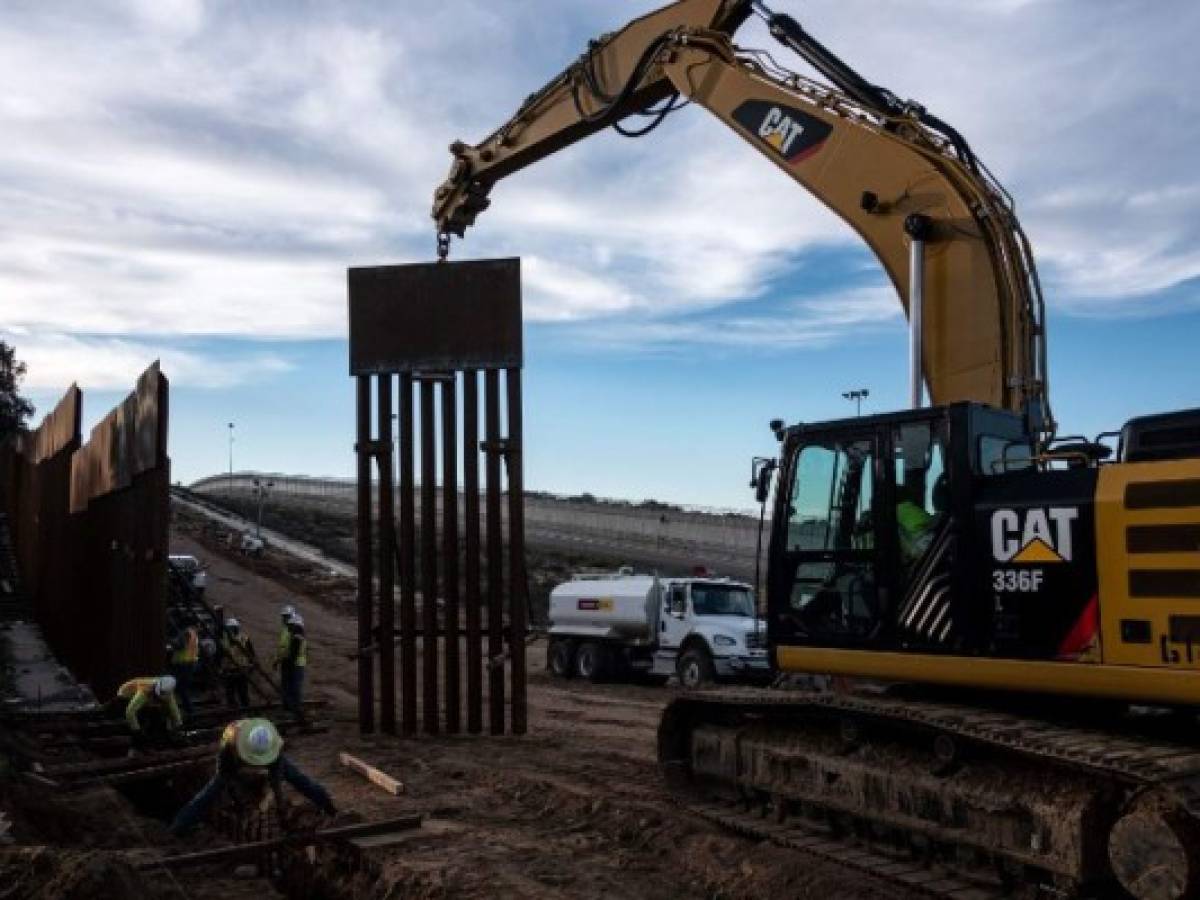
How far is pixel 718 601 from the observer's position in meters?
22.3

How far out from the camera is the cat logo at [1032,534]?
7.34 meters

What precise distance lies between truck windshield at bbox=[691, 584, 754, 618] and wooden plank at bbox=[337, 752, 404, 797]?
9919mm

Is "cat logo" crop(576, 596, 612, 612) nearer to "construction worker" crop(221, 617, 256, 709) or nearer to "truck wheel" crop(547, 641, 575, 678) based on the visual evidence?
"truck wheel" crop(547, 641, 575, 678)

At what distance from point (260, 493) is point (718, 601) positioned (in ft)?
145

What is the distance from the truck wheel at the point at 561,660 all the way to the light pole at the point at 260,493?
90.5ft

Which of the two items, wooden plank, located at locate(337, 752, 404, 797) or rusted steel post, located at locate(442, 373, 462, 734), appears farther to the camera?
rusted steel post, located at locate(442, 373, 462, 734)

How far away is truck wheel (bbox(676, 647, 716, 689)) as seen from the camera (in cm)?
2097

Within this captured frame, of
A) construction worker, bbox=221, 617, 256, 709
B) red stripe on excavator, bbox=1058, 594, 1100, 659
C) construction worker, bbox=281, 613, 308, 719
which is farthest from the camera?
construction worker, bbox=221, 617, 256, 709

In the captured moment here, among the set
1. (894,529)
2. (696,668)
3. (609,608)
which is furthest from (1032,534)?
(609,608)

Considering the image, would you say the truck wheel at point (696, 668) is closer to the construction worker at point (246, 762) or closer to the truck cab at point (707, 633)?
the truck cab at point (707, 633)

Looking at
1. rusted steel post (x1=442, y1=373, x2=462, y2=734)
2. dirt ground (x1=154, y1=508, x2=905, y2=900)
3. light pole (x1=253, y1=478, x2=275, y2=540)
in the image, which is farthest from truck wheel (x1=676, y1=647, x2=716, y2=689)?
light pole (x1=253, y1=478, x2=275, y2=540)

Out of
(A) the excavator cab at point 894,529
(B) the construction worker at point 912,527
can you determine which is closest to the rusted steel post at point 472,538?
(A) the excavator cab at point 894,529

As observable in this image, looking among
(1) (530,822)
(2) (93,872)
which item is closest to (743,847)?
(1) (530,822)

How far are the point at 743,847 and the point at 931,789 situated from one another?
5.36 feet
